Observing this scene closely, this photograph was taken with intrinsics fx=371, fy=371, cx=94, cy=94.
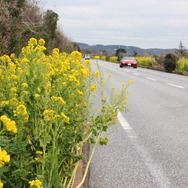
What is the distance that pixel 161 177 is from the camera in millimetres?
4195

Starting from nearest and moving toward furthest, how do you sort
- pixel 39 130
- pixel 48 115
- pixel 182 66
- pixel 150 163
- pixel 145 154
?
pixel 48 115
pixel 39 130
pixel 150 163
pixel 145 154
pixel 182 66

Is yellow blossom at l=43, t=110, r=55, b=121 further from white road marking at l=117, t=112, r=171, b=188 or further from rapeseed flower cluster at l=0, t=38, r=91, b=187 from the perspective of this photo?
white road marking at l=117, t=112, r=171, b=188

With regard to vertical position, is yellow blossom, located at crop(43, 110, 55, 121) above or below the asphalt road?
above

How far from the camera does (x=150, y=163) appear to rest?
4699mm

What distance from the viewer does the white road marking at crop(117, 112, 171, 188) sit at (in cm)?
404

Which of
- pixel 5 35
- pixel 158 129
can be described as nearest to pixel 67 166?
pixel 158 129

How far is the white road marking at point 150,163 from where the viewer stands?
4.04 metres

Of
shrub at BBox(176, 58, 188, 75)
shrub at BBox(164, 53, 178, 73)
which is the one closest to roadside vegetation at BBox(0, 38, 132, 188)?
shrub at BBox(176, 58, 188, 75)

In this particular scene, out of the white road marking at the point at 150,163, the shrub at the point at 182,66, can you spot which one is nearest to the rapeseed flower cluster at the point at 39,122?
the white road marking at the point at 150,163

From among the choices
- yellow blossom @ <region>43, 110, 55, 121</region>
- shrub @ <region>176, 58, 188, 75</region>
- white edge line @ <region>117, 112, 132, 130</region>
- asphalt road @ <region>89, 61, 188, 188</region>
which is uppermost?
yellow blossom @ <region>43, 110, 55, 121</region>

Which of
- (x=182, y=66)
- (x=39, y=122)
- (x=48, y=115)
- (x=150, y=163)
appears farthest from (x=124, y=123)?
(x=182, y=66)

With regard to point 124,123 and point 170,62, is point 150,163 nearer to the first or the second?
point 124,123

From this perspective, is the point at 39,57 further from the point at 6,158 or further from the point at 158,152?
the point at 6,158

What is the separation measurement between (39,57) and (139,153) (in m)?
1.90
